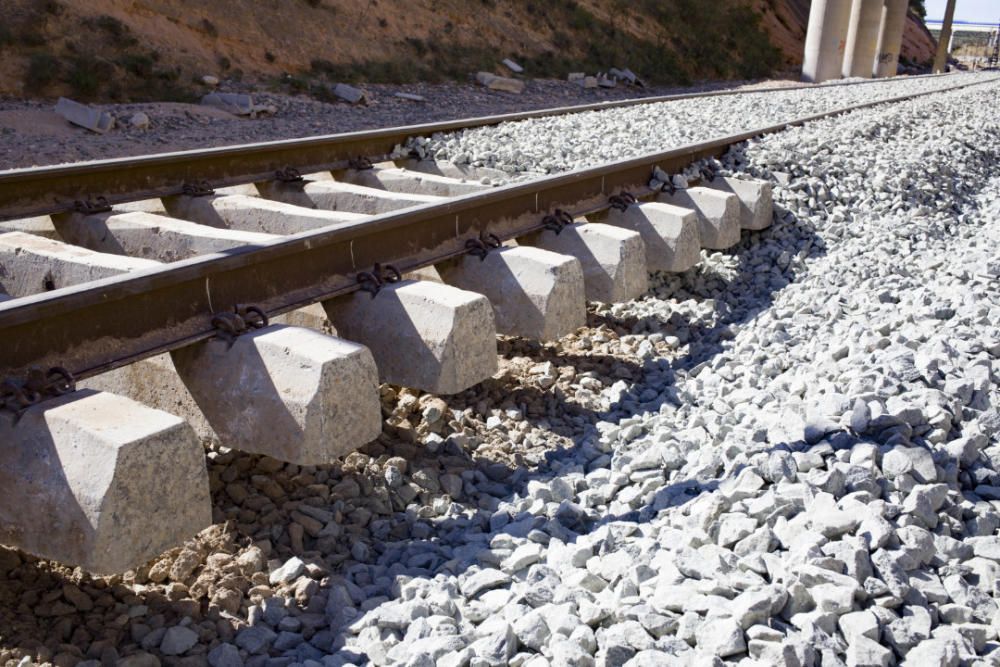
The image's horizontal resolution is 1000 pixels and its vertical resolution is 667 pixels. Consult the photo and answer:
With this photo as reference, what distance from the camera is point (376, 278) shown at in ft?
13.3

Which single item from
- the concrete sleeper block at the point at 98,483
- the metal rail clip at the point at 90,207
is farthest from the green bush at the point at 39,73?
the concrete sleeper block at the point at 98,483

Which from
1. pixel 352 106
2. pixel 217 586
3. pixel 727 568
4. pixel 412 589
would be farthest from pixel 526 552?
pixel 352 106

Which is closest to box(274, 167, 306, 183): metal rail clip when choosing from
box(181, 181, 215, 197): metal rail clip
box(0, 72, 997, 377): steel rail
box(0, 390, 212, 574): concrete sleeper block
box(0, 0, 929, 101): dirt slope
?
box(181, 181, 215, 197): metal rail clip

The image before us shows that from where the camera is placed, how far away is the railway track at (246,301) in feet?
8.64

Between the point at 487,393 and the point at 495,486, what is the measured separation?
86cm

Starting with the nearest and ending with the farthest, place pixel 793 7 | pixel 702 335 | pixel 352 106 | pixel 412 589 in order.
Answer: pixel 412 589 → pixel 702 335 → pixel 352 106 → pixel 793 7

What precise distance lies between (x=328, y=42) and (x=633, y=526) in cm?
2307

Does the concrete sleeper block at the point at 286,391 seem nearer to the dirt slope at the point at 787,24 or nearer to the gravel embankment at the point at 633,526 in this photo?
the gravel embankment at the point at 633,526

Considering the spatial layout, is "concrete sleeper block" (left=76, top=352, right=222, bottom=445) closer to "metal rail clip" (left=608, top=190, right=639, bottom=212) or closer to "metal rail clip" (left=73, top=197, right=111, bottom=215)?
"metal rail clip" (left=73, top=197, right=111, bottom=215)

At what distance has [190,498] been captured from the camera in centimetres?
274

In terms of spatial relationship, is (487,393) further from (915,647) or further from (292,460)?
(915,647)

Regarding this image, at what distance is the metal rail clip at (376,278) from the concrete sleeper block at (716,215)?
2.77 meters

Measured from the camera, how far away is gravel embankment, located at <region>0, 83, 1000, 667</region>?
2.47 meters

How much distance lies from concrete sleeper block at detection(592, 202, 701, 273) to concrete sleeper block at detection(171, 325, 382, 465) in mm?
2777
